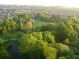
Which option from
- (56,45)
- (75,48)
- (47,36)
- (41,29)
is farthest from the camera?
(41,29)

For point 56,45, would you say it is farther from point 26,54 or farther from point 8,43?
point 8,43

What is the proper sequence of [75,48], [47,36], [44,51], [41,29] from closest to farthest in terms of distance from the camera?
[44,51] < [75,48] < [47,36] < [41,29]

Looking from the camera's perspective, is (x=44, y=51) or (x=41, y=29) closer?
(x=44, y=51)

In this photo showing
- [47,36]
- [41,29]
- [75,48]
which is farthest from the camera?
[41,29]

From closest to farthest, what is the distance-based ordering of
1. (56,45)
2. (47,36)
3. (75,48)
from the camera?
(56,45), (75,48), (47,36)

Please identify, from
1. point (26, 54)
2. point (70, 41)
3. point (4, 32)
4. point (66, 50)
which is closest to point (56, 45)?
point (66, 50)

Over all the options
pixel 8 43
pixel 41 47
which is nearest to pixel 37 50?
pixel 41 47

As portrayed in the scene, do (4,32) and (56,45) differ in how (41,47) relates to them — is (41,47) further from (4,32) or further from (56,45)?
(4,32)

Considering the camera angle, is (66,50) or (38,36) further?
(38,36)

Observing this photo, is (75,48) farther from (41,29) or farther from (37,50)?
(41,29)
